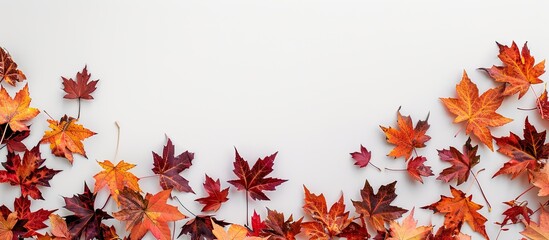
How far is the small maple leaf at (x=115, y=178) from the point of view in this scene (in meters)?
1.18

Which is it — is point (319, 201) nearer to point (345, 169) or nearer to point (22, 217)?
point (345, 169)

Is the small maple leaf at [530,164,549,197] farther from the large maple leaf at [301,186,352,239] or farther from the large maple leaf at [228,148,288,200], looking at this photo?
the large maple leaf at [228,148,288,200]

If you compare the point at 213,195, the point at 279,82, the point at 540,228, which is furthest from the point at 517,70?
the point at 213,195

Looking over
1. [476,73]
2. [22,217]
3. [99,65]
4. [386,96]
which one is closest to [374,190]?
[386,96]

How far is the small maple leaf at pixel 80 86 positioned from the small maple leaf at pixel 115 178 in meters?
0.16

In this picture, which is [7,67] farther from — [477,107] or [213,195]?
[477,107]

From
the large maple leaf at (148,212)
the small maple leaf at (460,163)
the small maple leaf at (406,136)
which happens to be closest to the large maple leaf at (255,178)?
the large maple leaf at (148,212)

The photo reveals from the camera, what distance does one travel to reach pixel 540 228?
1.15 m

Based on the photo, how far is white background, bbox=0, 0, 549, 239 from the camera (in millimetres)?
1172

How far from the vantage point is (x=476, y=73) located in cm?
117

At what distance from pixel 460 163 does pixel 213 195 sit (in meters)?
0.53

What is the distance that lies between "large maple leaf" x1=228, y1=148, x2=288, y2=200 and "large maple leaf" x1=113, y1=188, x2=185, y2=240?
145mm

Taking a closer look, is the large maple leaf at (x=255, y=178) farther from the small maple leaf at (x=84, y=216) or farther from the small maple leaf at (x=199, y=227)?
the small maple leaf at (x=84, y=216)

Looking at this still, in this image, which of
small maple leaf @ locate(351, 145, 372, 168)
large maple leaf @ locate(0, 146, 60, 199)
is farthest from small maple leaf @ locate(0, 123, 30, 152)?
small maple leaf @ locate(351, 145, 372, 168)
